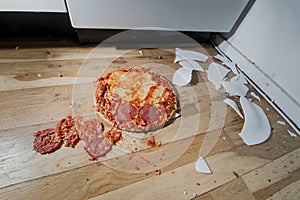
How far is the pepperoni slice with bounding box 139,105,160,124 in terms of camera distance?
617 millimetres

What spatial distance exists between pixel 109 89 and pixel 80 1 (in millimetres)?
318

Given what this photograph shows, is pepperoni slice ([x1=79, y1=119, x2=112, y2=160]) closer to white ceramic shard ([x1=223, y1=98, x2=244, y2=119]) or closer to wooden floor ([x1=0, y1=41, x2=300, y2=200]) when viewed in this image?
wooden floor ([x1=0, y1=41, x2=300, y2=200])

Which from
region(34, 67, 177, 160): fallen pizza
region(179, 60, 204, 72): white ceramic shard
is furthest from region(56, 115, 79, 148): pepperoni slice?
region(179, 60, 204, 72): white ceramic shard

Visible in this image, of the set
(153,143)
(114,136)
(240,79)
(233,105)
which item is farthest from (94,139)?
(240,79)

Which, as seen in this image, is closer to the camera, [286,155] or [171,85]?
[286,155]

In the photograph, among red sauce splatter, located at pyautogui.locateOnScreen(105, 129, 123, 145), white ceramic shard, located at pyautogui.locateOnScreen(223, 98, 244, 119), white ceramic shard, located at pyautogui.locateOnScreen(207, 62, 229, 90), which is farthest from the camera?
white ceramic shard, located at pyautogui.locateOnScreen(207, 62, 229, 90)

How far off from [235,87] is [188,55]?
25 cm

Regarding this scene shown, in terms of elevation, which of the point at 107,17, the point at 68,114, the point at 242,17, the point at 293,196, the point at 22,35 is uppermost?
the point at 22,35

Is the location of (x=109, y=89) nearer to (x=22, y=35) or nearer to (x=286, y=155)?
(x=22, y=35)

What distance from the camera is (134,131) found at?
0.60 m

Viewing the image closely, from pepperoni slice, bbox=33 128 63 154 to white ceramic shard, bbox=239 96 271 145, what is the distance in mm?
563

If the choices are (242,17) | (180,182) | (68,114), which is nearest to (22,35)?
(68,114)

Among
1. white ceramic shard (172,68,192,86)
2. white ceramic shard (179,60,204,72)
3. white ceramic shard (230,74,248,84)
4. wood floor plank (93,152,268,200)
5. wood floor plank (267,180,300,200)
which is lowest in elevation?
wood floor plank (267,180,300,200)

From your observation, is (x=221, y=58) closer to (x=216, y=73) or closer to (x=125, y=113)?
(x=216, y=73)
